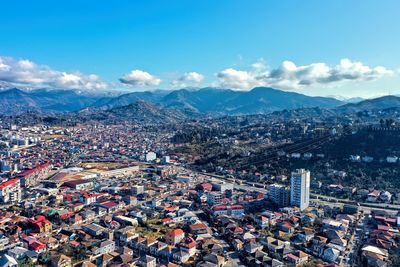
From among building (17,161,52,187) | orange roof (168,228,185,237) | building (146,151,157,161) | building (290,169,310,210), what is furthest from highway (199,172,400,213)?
building (17,161,52,187)

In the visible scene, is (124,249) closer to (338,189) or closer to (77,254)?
(77,254)

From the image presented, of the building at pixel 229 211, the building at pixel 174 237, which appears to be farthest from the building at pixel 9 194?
the building at pixel 229 211

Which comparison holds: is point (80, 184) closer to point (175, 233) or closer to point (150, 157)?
point (175, 233)

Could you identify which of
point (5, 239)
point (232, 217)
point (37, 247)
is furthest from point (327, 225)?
point (5, 239)

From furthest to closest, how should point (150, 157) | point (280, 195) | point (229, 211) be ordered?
point (150, 157), point (280, 195), point (229, 211)

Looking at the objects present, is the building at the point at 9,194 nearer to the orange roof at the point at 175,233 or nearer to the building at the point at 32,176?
the building at the point at 32,176

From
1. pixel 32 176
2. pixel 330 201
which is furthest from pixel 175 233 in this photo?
pixel 32 176
